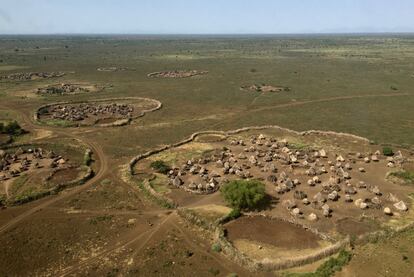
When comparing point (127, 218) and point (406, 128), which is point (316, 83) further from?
point (127, 218)

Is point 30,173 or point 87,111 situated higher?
point 87,111

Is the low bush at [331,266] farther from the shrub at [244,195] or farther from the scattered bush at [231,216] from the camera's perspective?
the shrub at [244,195]

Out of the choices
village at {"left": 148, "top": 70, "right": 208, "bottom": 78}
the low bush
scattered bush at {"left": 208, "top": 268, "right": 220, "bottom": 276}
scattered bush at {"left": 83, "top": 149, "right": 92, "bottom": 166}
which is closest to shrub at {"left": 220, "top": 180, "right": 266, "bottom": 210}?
scattered bush at {"left": 208, "top": 268, "right": 220, "bottom": 276}

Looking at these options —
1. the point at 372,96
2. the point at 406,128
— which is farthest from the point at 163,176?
the point at 372,96

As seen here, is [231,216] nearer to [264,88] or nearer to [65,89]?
[264,88]

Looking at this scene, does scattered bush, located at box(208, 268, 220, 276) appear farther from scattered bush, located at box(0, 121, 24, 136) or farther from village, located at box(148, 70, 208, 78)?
village, located at box(148, 70, 208, 78)

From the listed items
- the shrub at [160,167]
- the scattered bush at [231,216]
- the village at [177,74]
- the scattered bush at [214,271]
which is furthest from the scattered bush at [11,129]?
the village at [177,74]

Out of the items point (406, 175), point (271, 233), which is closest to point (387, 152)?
point (406, 175)
